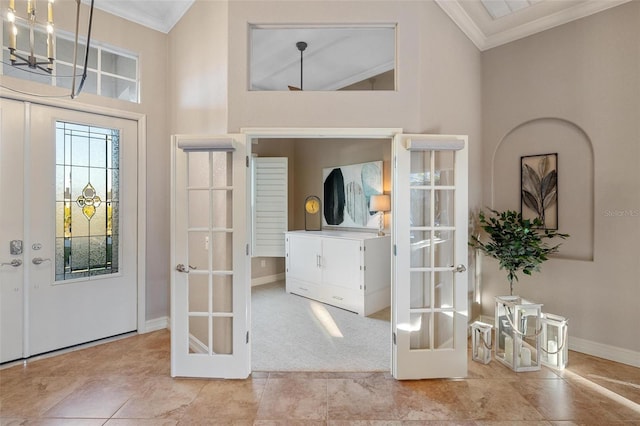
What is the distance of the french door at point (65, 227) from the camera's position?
277cm

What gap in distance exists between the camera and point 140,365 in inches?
111

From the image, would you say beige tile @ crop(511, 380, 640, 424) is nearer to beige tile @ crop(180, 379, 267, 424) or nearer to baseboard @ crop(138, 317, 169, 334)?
beige tile @ crop(180, 379, 267, 424)

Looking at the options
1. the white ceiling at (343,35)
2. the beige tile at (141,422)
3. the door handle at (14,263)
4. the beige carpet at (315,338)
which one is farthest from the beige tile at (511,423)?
the door handle at (14,263)

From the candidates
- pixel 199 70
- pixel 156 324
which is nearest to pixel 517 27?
pixel 199 70

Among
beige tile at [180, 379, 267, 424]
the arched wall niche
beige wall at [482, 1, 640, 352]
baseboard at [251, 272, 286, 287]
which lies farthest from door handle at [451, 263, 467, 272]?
baseboard at [251, 272, 286, 287]

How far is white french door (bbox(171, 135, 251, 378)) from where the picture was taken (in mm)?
2555

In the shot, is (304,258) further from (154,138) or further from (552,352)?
(552,352)

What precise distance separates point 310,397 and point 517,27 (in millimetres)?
4065

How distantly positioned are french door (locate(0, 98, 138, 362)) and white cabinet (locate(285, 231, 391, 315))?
7.35ft

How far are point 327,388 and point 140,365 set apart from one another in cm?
169

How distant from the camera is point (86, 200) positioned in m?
3.13

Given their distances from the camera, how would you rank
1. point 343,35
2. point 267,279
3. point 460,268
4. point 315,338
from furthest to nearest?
point 267,279
point 315,338
point 343,35
point 460,268

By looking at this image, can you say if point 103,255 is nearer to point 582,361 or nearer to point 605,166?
→ point 582,361

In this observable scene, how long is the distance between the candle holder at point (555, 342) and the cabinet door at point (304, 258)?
8.82ft
